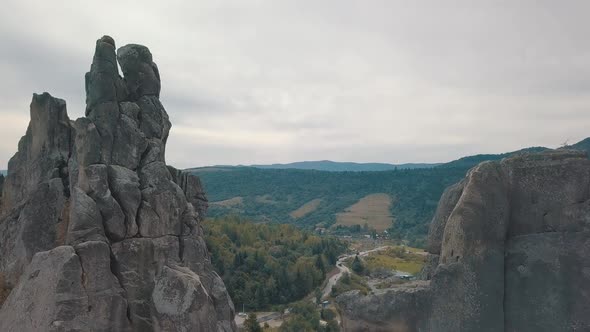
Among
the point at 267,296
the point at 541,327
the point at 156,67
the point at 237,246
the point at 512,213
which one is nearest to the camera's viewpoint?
the point at 541,327

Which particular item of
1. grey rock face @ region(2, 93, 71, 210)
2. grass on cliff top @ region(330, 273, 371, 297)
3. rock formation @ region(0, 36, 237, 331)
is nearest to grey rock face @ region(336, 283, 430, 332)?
rock formation @ region(0, 36, 237, 331)

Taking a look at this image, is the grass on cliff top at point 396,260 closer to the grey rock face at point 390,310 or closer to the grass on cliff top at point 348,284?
the grass on cliff top at point 348,284

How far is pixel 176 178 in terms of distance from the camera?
27.9 metres

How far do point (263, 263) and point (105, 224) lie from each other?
321ft

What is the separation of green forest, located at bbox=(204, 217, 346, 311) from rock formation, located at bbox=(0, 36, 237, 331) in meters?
78.4

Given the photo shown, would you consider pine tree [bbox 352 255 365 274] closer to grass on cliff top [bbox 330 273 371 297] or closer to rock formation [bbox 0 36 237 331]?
grass on cliff top [bbox 330 273 371 297]

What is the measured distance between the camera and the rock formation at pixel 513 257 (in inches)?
521

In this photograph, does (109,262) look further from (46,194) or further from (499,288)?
(499,288)

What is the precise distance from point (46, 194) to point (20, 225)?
1.87 m

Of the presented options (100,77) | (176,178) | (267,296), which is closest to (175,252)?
(176,178)

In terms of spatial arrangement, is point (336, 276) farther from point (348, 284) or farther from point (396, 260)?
point (396, 260)

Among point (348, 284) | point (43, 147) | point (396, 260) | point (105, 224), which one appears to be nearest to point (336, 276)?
point (348, 284)

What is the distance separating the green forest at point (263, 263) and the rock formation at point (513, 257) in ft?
293

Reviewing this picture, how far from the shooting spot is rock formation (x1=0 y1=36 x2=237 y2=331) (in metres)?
18.1
